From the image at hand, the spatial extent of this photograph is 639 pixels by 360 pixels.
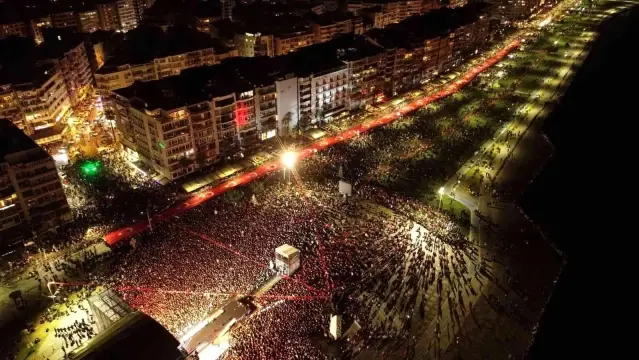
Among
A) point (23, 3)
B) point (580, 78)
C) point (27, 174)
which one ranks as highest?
point (23, 3)

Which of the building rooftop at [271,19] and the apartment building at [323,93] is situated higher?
the building rooftop at [271,19]

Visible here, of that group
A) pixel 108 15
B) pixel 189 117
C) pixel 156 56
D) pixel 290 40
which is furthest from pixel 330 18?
pixel 108 15

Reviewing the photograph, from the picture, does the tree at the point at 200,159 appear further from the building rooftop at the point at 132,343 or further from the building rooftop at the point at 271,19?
the building rooftop at the point at 271,19

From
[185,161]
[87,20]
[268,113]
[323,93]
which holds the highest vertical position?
[87,20]

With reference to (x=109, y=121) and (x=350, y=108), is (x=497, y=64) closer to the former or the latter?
(x=350, y=108)

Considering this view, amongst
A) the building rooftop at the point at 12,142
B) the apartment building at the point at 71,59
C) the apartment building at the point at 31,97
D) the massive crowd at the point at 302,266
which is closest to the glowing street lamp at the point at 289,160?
the massive crowd at the point at 302,266

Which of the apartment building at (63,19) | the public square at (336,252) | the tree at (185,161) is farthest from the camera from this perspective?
the apartment building at (63,19)

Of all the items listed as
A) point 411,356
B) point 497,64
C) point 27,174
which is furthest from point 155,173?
point 497,64

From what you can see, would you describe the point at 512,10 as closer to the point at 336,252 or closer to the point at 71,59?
the point at 71,59
